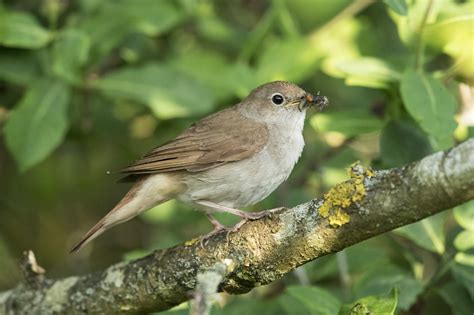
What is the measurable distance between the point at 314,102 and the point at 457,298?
1.81 metres

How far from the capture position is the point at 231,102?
20.3 feet

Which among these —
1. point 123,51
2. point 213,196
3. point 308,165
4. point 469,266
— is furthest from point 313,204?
point 123,51

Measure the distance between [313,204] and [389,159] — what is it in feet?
3.74

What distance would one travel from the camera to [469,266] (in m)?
4.17

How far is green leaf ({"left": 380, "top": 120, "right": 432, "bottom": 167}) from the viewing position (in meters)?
4.60

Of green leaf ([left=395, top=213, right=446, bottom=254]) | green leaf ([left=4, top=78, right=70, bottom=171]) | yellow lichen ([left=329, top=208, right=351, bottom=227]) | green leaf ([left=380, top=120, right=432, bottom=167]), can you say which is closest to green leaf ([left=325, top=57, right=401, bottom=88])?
green leaf ([left=380, top=120, right=432, bottom=167])

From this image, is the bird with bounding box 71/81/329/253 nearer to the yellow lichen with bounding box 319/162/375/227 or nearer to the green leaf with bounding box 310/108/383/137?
the green leaf with bounding box 310/108/383/137

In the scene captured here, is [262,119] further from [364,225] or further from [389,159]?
[364,225]

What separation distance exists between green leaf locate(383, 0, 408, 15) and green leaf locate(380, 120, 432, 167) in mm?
906

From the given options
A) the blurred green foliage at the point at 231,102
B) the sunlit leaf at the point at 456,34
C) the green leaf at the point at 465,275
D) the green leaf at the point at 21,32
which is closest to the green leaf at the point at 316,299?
the blurred green foliage at the point at 231,102

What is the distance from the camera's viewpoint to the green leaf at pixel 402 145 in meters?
4.60

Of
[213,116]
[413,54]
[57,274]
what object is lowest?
[57,274]

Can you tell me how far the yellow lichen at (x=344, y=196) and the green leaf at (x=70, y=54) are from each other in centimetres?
247

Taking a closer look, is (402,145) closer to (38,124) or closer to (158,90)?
(158,90)
